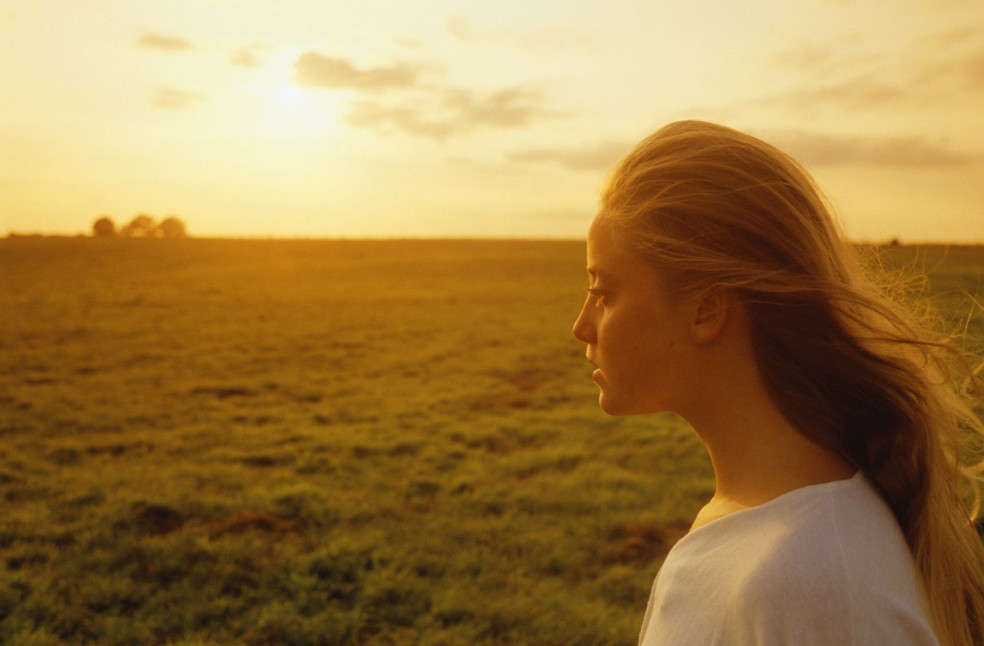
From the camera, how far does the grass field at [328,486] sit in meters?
4.60

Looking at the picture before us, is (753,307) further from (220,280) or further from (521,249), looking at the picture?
(521,249)

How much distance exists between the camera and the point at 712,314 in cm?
116

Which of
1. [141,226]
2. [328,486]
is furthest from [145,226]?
[328,486]

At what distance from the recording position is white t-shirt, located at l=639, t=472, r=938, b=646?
91 centimetres

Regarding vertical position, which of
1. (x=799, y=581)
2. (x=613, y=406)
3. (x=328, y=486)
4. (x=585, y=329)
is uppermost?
(x=585, y=329)

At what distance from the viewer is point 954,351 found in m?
1.30

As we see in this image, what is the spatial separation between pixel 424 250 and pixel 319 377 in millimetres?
35015

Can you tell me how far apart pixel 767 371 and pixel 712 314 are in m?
0.12

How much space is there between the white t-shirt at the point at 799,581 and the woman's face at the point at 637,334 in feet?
0.84

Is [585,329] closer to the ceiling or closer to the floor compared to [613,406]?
closer to the ceiling

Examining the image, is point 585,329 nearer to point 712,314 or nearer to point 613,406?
point 613,406

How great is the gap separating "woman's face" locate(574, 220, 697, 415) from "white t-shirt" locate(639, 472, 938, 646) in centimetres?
25

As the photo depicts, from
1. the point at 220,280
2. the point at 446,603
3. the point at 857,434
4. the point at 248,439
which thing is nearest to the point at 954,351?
the point at 857,434

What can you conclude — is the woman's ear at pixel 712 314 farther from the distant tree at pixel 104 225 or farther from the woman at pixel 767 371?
the distant tree at pixel 104 225
